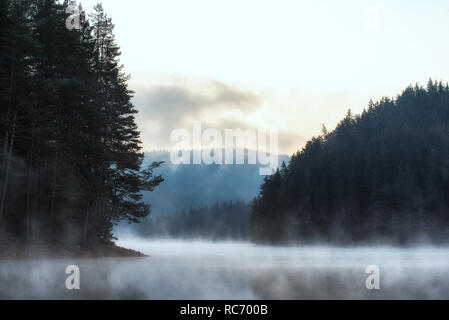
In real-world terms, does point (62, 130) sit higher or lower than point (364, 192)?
higher

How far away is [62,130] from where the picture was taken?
40.3 metres

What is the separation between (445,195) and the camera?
3711 inches

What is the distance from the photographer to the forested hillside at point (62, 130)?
32.7m

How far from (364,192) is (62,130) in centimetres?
7142

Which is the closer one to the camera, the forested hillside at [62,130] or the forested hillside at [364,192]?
the forested hillside at [62,130]

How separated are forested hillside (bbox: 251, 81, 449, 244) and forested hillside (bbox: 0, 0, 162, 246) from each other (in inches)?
2347

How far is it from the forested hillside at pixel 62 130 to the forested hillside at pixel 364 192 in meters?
59.6

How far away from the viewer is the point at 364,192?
97312mm

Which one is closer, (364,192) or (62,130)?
(62,130)

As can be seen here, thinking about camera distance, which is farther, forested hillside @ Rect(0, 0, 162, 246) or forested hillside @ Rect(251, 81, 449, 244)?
forested hillside @ Rect(251, 81, 449, 244)

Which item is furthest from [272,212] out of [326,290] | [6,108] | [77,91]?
[326,290]

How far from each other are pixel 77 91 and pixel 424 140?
9836cm

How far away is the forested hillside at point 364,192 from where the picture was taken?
302 ft

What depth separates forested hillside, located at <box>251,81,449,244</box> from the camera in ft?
302
